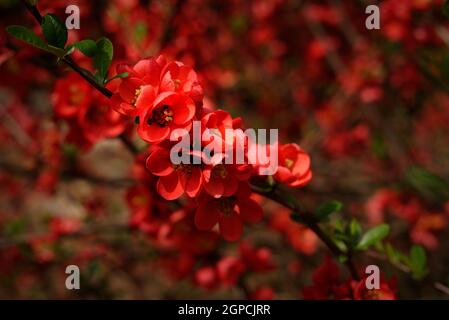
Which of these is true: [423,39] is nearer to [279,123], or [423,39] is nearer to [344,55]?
[344,55]

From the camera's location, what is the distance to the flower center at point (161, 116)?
2.74ft

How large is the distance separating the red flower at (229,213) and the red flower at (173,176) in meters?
0.07

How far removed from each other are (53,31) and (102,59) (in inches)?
4.1

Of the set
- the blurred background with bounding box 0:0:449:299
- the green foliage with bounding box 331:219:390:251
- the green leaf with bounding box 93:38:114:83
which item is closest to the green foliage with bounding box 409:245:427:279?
the green foliage with bounding box 331:219:390:251

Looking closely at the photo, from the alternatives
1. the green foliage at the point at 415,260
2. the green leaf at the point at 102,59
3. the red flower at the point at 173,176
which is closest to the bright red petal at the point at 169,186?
the red flower at the point at 173,176

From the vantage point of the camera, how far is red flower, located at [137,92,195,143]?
80cm

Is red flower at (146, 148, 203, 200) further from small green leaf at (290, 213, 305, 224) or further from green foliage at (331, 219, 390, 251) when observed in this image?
green foliage at (331, 219, 390, 251)

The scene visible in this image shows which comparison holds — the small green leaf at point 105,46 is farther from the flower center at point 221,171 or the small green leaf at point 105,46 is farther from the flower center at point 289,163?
the flower center at point 289,163

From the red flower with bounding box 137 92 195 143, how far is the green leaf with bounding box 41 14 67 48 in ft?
0.73

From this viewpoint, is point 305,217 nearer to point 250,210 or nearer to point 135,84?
point 250,210

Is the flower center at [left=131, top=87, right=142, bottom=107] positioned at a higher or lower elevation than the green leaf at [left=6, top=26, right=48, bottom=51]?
lower

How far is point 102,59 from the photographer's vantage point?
34.5 inches

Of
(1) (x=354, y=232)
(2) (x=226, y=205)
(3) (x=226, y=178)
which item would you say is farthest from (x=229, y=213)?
(1) (x=354, y=232)
